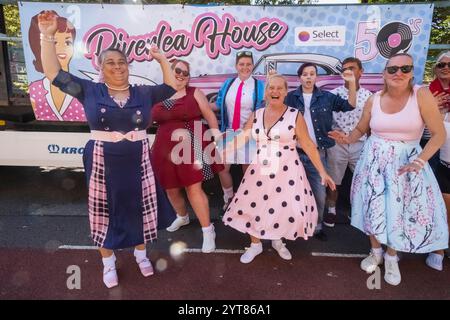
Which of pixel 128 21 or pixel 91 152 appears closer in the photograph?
pixel 91 152

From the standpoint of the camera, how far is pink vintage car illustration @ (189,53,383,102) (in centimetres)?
411

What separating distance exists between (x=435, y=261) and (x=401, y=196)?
82 centimetres

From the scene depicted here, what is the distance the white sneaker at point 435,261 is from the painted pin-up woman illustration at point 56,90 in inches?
155

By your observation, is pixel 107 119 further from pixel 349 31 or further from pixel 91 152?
pixel 349 31

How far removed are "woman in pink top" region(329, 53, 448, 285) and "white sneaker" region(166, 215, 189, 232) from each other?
191 centimetres

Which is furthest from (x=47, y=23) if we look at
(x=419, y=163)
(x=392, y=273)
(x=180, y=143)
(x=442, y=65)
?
(x=442, y=65)

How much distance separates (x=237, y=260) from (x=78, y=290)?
133cm

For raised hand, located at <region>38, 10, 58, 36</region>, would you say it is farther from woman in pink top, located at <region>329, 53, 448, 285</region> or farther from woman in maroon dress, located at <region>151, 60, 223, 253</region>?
woman in pink top, located at <region>329, 53, 448, 285</region>

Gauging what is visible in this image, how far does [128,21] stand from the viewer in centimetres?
411

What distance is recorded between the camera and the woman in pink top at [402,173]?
2.74m

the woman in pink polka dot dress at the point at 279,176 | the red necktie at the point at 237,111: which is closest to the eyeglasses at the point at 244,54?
the red necktie at the point at 237,111

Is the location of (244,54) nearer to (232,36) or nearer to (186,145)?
(232,36)

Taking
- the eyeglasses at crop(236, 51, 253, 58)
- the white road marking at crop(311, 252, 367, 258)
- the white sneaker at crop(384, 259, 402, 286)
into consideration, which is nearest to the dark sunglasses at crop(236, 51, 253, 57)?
the eyeglasses at crop(236, 51, 253, 58)
